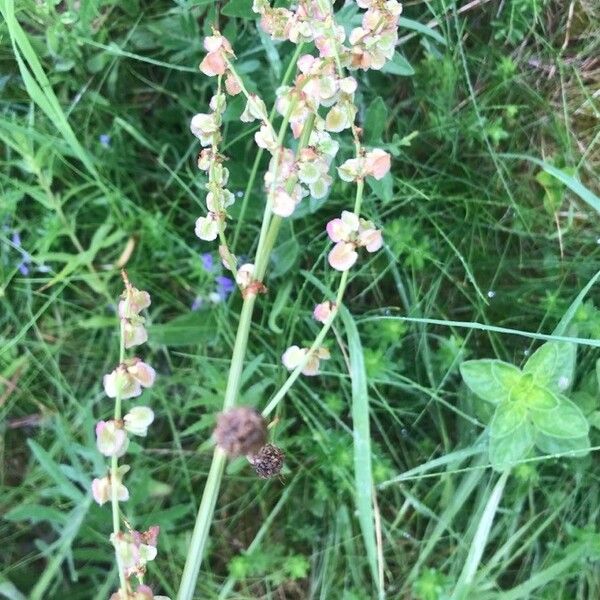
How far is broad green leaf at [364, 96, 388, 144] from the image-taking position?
3.56 feet

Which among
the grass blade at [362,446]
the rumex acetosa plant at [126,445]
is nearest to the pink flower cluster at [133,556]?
the rumex acetosa plant at [126,445]

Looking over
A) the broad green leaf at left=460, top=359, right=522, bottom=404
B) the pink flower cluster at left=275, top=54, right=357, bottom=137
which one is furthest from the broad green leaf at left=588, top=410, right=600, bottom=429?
the pink flower cluster at left=275, top=54, right=357, bottom=137

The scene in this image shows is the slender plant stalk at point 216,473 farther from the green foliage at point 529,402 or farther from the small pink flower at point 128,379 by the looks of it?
the green foliage at point 529,402

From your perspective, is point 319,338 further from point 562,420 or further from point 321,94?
point 562,420

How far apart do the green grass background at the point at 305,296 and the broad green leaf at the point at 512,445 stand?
105mm

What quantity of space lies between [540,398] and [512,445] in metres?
0.07

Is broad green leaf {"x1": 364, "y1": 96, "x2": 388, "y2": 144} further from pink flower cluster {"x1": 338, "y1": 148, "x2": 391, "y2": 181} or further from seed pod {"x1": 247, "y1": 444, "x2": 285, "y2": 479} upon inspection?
seed pod {"x1": 247, "y1": 444, "x2": 285, "y2": 479}

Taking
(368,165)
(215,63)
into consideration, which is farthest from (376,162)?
(215,63)

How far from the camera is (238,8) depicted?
1071 millimetres

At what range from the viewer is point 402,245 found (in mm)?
1178

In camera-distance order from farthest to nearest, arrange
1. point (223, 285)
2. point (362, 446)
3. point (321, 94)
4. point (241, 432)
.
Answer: point (223, 285), point (362, 446), point (321, 94), point (241, 432)

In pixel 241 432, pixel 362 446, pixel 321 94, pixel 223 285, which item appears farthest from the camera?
pixel 223 285

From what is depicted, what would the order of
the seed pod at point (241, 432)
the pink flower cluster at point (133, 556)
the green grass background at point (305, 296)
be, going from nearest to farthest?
the seed pod at point (241, 432)
the pink flower cluster at point (133, 556)
the green grass background at point (305, 296)

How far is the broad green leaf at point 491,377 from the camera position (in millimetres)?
1068
